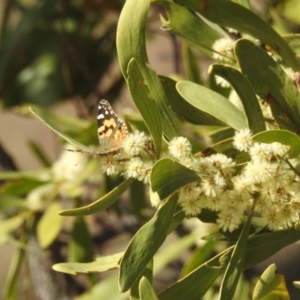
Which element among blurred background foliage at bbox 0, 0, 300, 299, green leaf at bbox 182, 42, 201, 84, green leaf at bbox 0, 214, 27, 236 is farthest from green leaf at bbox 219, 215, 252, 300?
blurred background foliage at bbox 0, 0, 300, 299

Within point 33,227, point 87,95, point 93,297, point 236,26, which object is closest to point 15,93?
point 87,95

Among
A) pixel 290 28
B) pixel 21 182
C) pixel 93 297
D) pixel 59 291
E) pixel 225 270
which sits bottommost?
pixel 59 291

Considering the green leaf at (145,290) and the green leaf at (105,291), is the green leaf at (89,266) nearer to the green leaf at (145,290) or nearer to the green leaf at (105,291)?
the green leaf at (145,290)

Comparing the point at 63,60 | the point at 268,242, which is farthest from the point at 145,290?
the point at 63,60

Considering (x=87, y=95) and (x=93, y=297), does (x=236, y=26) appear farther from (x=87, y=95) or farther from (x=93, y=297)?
(x=87, y=95)

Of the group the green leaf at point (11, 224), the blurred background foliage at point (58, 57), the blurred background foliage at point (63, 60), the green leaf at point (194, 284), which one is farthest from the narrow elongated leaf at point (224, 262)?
the blurred background foliage at point (58, 57)

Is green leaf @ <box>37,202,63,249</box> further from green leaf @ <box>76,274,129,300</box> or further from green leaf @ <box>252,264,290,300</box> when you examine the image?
green leaf @ <box>252,264,290,300</box>
